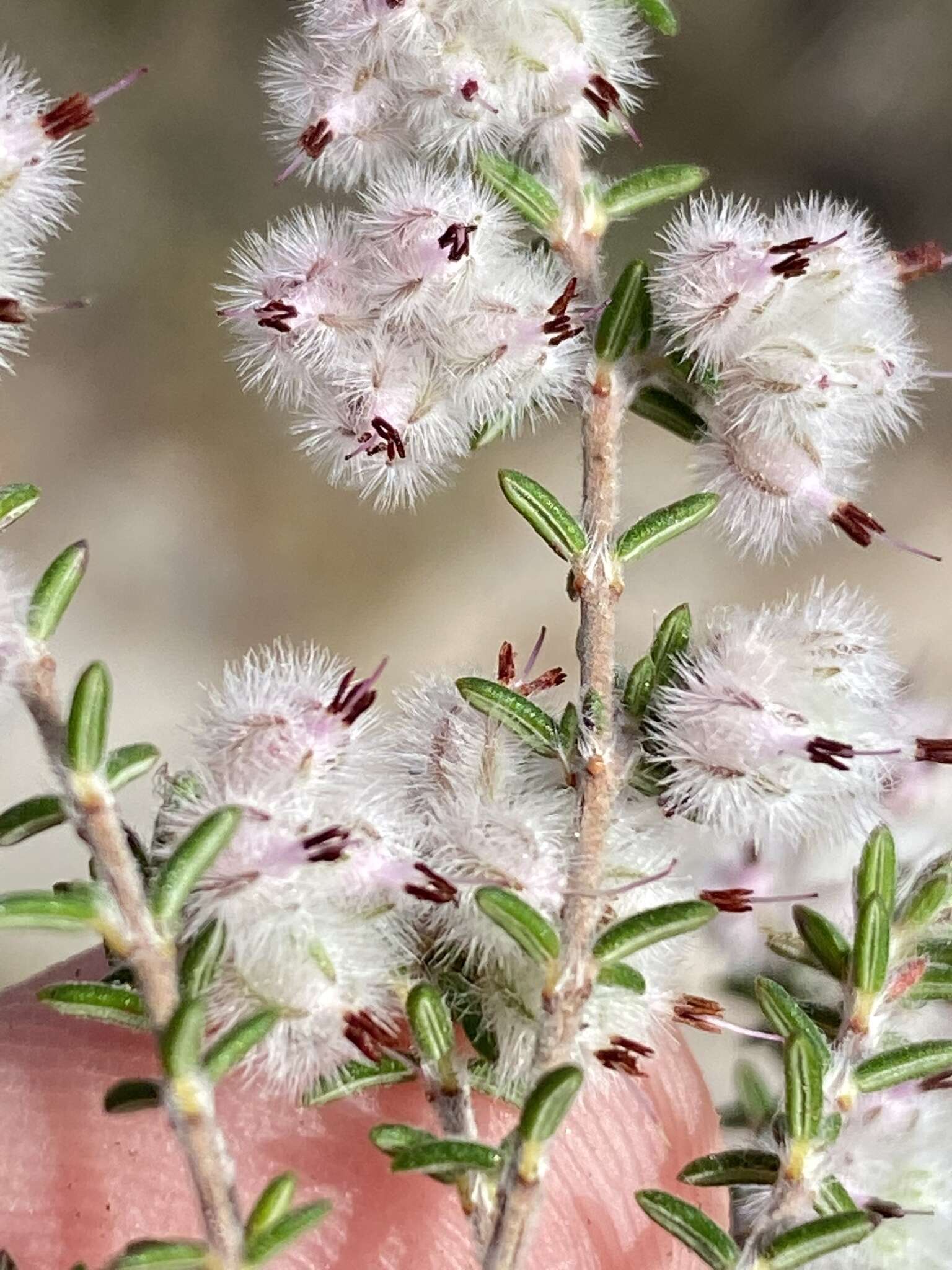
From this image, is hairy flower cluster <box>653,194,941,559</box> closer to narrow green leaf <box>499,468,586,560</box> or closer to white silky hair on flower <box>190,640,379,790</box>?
narrow green leaf <box>499,468,586,560</box>

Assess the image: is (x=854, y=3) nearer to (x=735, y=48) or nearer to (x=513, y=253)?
(x=735, y=48)

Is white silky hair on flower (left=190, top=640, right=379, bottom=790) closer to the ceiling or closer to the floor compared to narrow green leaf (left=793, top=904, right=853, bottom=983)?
closer to the ceiling

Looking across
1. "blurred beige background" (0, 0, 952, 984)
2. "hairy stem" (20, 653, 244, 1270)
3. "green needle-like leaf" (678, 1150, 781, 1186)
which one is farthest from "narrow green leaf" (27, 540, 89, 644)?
"blurred beige background" (0, 0, 952, 984)

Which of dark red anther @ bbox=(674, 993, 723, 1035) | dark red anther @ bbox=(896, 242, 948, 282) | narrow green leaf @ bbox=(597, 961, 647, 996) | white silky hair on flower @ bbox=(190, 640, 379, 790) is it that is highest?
dark red anther @ bbox=(896, 242, 948, 282)

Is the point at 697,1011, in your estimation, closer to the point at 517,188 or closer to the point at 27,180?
the point at 517,188

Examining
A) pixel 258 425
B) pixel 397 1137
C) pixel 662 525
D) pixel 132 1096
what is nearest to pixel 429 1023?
pixel 397 1137

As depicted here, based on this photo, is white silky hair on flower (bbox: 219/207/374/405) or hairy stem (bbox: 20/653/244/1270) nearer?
hairy stem (bbox: 20/653/244/1270)

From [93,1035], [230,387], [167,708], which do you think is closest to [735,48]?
[230,387]
